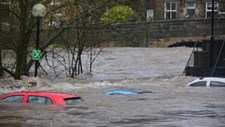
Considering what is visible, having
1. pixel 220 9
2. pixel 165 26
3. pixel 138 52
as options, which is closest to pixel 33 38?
pixel 138 52

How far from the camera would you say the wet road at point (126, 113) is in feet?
48.2

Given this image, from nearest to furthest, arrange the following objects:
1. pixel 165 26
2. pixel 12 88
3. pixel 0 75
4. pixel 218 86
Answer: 1. pixel 218 86
2. pixel 12 88
3. pixel 0 75
4. pixel 165 26

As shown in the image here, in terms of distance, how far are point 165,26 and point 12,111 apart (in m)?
56.8

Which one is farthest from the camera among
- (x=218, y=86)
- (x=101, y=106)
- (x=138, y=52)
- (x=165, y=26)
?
(x=165, y=26)

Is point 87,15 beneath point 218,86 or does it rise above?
above

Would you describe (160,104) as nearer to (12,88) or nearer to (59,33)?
(12,88)

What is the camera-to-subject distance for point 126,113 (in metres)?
17.1

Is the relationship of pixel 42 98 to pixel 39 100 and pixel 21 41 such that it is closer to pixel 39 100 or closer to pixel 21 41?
pixel 39 100

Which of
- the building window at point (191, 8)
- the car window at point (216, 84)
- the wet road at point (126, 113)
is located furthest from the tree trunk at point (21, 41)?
the building window at point (191, 8)

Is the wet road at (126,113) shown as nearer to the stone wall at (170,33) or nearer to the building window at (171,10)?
the stone wall at (170,33)

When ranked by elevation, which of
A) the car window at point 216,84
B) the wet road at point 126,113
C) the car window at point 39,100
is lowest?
the car window at point 216,84

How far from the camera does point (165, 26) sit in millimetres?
72750

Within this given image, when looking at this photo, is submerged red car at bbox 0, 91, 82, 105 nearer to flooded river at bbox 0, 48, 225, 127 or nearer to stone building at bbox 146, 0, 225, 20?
flooded river at bbox 0, 48, 225, 127

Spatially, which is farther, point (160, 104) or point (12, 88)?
point (12, 88)
